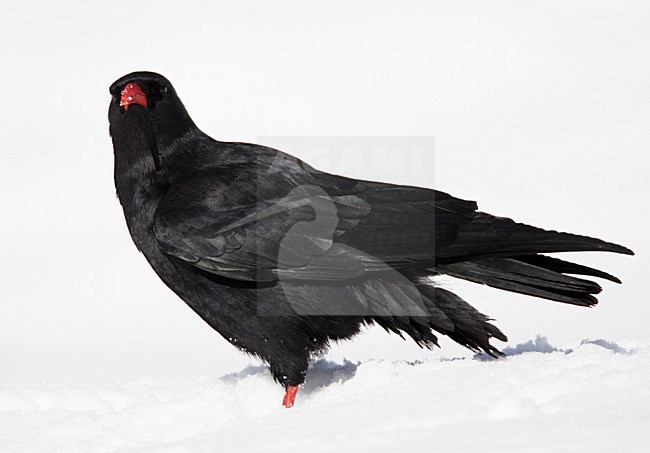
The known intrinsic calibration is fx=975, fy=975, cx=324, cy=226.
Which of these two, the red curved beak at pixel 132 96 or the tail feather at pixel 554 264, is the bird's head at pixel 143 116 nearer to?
the red curved beak at pixel 132 96

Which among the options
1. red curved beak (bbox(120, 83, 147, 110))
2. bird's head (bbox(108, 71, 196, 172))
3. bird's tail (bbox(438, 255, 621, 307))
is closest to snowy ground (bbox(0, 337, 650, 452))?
bird's tail (bbox(438, 255, 621, 307))

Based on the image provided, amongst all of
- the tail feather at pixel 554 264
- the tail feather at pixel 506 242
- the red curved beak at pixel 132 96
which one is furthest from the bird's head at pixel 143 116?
the tail feather at pixel 554 264

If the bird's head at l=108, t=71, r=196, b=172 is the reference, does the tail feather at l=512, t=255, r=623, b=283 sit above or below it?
below

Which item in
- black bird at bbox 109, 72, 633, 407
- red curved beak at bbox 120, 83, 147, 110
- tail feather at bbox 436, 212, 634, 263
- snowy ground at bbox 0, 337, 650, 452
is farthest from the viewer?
red curved beak at bbox 120, 83, 147, 110

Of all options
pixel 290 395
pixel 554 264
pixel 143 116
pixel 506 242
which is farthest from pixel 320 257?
pixel 143 116

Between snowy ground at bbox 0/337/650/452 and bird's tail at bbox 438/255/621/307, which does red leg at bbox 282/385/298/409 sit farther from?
bird's tail at bbox 438/255/621/307

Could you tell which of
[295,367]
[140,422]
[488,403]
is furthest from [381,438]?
[140,422]
